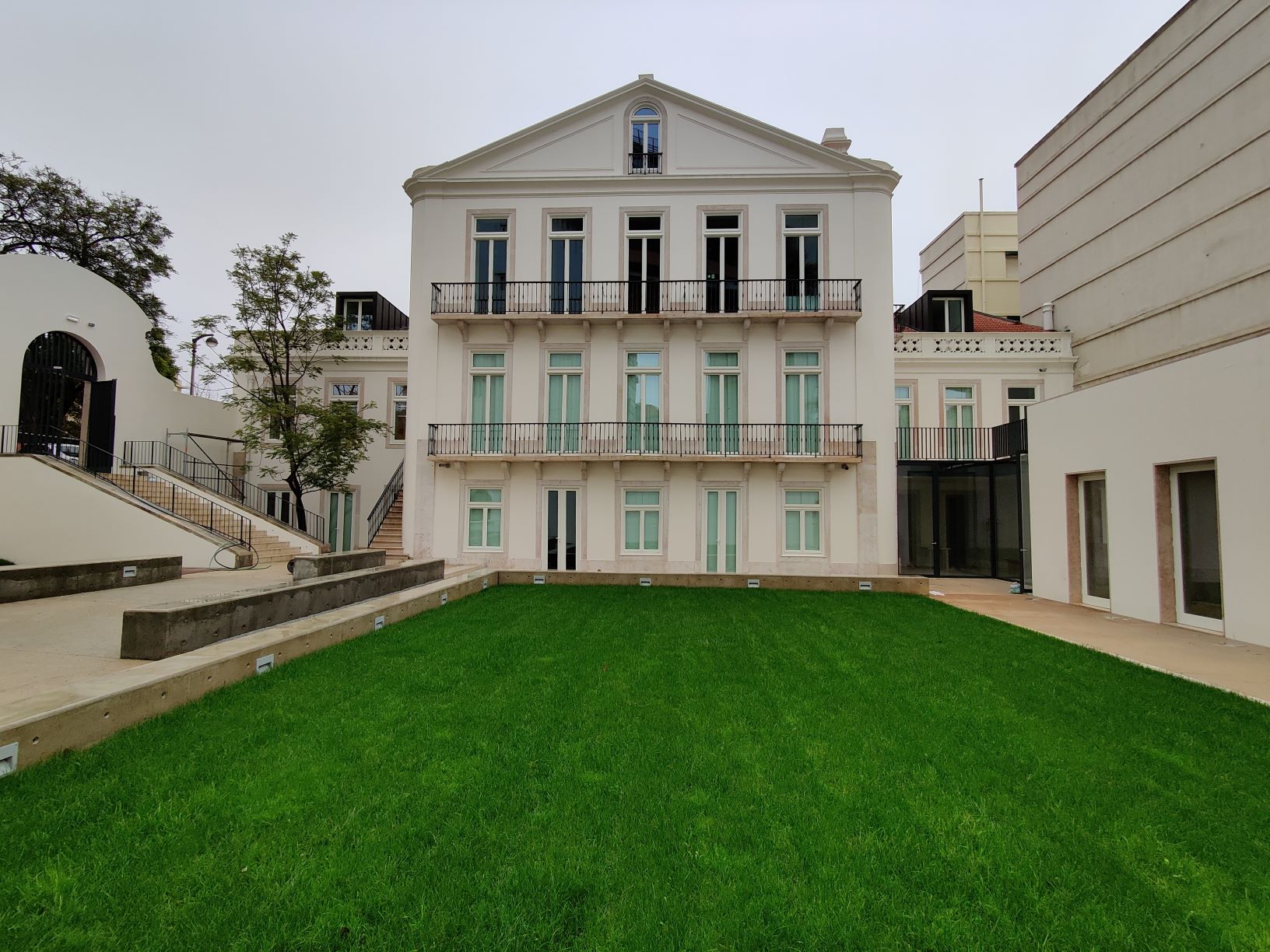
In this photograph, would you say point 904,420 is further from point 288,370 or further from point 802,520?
point 288,370

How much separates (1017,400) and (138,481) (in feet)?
83.9

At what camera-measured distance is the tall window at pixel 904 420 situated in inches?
779

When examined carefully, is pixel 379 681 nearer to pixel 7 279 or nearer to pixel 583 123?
pixel 583 123

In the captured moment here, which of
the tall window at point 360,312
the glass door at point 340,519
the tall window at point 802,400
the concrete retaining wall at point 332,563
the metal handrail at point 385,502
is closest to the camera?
the concrete retaining wall at point 332,563

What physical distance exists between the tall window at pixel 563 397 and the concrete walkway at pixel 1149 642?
954cm

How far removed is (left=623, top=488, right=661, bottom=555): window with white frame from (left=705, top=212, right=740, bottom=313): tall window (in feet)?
16.9

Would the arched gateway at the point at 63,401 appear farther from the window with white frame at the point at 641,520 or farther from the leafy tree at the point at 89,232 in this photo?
the window with white frame at the point at 641,520

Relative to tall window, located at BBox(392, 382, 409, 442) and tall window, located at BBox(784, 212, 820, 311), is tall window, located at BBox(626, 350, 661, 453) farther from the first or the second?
tall window, located at BBox(392, 382, 409, 442)

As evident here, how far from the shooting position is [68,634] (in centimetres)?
657

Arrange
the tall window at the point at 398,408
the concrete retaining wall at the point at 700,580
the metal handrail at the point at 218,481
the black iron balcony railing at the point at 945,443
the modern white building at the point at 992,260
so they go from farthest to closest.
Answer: the modern white building at the point at 992,260 < the tall window at the point at 398,408 < the black iron balcony railing at the point at 945,443 < the metal handrail at the point at 218,481 < the concrete retaining wall at the point at 700,580

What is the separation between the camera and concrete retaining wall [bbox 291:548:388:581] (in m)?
9.86

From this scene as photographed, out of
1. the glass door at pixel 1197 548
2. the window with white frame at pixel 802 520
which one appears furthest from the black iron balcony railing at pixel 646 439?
the glass door at pixel 1197 548

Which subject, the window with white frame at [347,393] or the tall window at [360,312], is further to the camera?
the tall window at [360,312]

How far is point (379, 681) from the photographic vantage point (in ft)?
18.2
